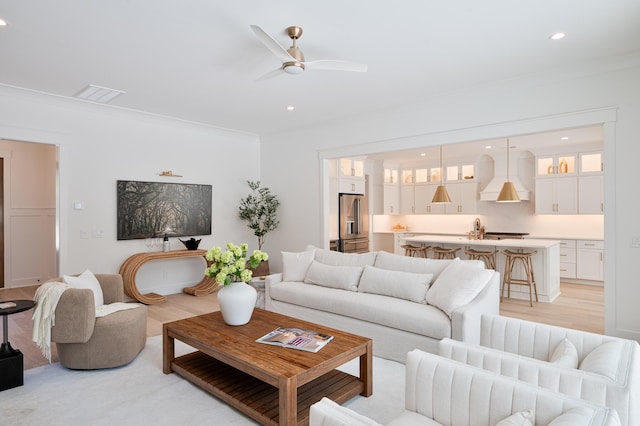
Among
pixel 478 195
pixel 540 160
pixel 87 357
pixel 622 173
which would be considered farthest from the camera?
pixel 478 195

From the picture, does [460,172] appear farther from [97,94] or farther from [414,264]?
[97,94]

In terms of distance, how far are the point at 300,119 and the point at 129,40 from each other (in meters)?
3.25

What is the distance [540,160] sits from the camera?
811 cm

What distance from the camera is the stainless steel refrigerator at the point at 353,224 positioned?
809cm

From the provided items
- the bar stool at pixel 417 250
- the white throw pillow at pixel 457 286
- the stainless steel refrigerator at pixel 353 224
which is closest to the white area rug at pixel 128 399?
the white throw pillow at pixel 457 286

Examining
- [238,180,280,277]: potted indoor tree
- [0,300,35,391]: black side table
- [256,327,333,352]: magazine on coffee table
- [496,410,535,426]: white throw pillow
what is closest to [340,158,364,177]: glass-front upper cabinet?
[238,180,280,277]: potted indoor tree

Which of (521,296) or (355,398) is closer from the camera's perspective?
(355,398)

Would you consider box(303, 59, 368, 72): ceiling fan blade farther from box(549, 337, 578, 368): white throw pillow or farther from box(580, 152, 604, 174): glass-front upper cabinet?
box(580, 152, 604, 174): glass-front upper cabinet

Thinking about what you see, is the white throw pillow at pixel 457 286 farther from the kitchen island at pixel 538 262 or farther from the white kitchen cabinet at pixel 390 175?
the white kitchen cabinet at pixel 390 175

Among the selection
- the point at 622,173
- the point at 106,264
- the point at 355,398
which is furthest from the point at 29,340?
the point at 622,173

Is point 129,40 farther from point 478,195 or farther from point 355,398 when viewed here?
point 478,195

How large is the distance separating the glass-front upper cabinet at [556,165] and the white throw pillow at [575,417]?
7701mm

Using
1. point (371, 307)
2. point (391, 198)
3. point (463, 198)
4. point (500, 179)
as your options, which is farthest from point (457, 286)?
point (391, 198)

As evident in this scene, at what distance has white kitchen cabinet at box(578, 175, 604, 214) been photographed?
737 cm
